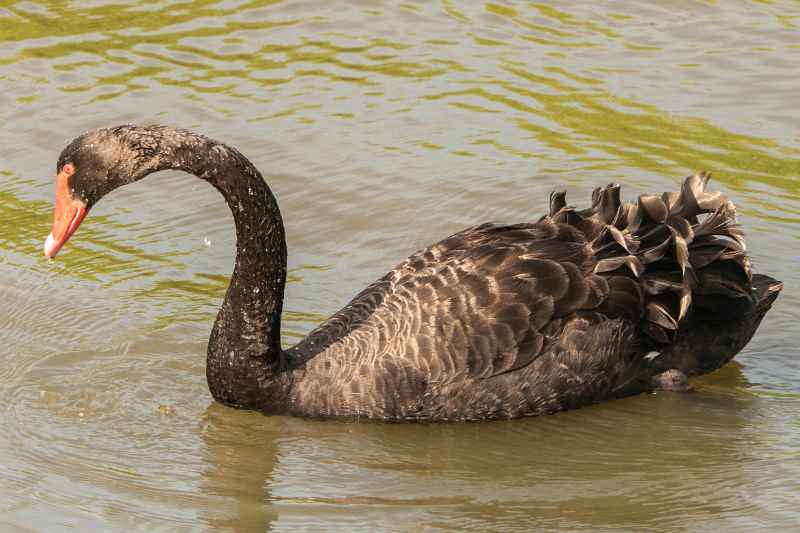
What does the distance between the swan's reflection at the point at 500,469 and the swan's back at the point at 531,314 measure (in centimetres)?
18

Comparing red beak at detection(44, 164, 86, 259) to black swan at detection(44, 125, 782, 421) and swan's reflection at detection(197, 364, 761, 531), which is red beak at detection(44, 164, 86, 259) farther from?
swan's reflection at detection(197, 364, 761, 531)

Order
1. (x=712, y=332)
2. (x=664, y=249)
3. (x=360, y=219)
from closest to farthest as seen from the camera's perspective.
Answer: (x=664, y=249), (x=712, y=332), (x=360, y=219)

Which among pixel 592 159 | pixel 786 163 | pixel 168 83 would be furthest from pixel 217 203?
pixel 786 163

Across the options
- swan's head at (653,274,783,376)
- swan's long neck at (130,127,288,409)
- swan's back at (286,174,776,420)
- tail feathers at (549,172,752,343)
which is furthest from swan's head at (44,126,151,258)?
swan's head at (653,274,783,376)

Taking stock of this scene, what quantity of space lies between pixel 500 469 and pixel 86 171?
2574mm

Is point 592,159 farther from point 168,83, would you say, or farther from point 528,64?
point 168,83

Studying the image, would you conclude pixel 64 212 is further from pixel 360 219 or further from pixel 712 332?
pixel 712 332

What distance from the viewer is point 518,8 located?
513 inches

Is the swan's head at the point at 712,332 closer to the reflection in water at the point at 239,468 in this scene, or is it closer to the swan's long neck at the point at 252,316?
the swan's long neck at the point at 252,316

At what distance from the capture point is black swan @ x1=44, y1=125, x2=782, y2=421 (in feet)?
25.2

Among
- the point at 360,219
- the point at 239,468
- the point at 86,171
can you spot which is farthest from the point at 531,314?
the point at 360,219

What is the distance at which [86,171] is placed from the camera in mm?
7203

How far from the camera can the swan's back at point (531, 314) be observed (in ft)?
25.2

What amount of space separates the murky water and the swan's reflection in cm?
2
